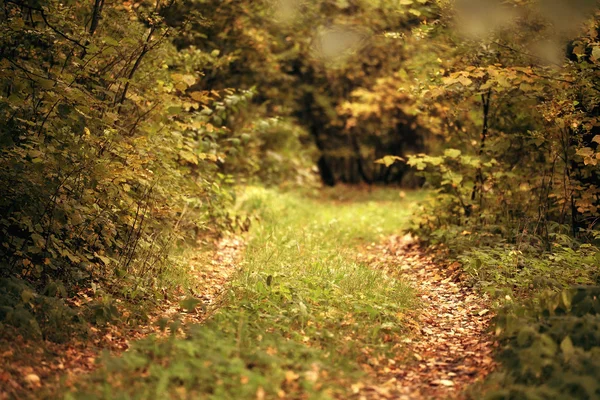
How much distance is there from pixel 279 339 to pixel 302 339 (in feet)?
0.90

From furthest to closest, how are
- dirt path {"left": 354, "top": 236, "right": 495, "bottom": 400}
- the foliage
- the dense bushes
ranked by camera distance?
the dense bushes, dirt path {"left": 354, "top": 236, "right": 495, "bottom": 400}, the foliage

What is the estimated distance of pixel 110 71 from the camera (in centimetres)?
753

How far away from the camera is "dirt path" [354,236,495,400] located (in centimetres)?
461

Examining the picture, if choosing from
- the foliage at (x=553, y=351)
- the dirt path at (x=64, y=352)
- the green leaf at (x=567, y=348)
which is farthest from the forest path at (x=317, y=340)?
the green leaf at (x=567, y=348)

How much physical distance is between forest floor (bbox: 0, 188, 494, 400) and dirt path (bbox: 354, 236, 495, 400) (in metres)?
0.01

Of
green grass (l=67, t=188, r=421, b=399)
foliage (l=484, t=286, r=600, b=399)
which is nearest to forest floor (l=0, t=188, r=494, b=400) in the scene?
green grass (l=67, t=188, r=421, b=399)

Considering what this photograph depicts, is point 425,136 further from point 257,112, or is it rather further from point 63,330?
point 63,330

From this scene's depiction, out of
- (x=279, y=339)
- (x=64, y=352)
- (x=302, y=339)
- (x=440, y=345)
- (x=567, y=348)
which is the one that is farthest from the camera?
(x=440, y=345)

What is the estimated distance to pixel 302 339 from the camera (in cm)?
518

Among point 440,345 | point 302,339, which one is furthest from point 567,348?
point 302,339

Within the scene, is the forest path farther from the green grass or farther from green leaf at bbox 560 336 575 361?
green leaf at bbox 560 336 575 361

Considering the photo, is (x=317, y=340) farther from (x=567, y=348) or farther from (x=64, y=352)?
(x=64, y=352)

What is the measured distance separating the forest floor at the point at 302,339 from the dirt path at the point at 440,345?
0.01m

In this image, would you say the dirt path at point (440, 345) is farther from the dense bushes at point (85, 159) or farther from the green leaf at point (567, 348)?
the dense bushes at point (85, 159)
